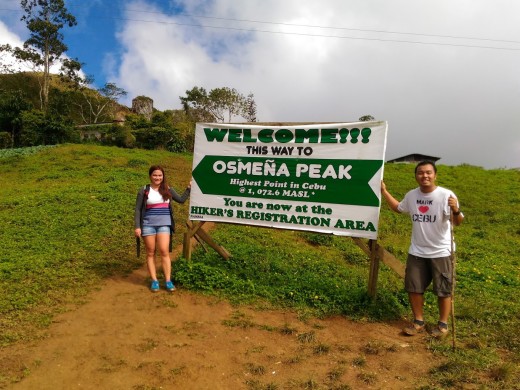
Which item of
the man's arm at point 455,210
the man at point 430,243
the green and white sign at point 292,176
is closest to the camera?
the man's arm at point 455,210

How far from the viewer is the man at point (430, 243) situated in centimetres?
408

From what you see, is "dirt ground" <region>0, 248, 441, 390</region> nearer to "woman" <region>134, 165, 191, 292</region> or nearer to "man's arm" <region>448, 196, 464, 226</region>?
"woman" <region>134, 165, 191, 292</region>

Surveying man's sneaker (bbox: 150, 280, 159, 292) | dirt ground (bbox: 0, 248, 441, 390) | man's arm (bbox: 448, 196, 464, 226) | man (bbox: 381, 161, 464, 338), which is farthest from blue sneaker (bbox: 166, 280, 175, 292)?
man's arm (bbox: 448, 196, 464, 226)

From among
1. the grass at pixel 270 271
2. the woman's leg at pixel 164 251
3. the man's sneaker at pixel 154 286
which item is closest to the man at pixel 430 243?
the grass at pixel 270 271

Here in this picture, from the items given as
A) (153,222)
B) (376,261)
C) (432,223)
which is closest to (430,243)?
(432,223)

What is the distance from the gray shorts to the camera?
410 centimetres

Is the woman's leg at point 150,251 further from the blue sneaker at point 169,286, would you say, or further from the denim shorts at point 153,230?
the blue sneaker at point 169,286

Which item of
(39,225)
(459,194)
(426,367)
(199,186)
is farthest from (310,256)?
(459,194)

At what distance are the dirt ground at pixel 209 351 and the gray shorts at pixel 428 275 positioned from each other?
544mm

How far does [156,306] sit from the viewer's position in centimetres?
480

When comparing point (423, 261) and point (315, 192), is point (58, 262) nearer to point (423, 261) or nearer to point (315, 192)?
point (315, 192)

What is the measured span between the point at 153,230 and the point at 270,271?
194 cm

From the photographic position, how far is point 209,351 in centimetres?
378

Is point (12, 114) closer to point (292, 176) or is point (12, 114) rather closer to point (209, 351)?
point (292, 176)
